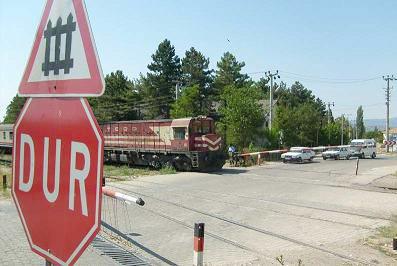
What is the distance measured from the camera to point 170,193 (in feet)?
61.9

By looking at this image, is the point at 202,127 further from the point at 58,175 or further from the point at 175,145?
the point at 58,175

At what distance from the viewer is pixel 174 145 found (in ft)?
101

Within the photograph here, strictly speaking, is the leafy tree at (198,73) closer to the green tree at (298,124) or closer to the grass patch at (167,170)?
the green tree at (298,124)

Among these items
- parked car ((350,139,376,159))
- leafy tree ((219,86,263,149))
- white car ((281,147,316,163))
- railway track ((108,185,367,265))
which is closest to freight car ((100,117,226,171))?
leafy tree ((219,86,263,149))

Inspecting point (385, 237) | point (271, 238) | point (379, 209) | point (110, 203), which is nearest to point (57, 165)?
point (271, 238)

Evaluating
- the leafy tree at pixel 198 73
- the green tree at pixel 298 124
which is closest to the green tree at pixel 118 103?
the leafy tree at pixel 198 73

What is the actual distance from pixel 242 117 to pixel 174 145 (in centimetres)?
1263

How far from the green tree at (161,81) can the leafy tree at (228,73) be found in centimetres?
601

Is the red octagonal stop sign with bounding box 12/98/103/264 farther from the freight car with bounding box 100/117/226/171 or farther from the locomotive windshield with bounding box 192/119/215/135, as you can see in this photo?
the locomotive windshield with bounding box 192/119/215/135

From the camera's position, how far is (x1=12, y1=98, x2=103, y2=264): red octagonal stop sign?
1993 mm

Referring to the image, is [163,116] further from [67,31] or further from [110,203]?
[67,31]

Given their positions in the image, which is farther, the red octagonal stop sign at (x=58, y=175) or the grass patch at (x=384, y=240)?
the grass patch at (x=384, y=240)

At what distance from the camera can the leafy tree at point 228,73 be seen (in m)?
64.7

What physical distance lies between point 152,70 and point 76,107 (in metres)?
63.5
